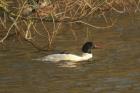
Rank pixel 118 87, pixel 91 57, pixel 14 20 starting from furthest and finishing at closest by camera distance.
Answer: pixel 91 57 < pixel 14 20 < pixel 118 87

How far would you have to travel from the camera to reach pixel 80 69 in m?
20.8

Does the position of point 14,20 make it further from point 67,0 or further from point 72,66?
point 72,66

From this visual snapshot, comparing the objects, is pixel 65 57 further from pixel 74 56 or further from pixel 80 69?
pixel 80 69

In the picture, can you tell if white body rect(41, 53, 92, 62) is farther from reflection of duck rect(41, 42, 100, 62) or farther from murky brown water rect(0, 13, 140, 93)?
murky brown water rect(0, 13, 140, 93)

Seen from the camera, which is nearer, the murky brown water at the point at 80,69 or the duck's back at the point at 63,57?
the murky brown water at the point at 80,69

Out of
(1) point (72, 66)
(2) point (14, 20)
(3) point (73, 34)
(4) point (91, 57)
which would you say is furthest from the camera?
(3) point (73, 34)

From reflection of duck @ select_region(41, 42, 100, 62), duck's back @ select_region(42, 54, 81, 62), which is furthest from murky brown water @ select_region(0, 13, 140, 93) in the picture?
duck's back @ select_region(42, 54, 81, 62)

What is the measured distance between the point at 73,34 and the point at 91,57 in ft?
11.1

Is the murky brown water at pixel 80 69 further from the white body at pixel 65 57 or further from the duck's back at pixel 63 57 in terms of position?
the duck's back at pixel 63 57

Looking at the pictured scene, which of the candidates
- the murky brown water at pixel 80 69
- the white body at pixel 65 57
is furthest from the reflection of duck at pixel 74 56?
the murky brown water at pixel 80 69

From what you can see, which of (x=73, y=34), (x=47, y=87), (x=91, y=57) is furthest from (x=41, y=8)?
(x=73, y=34)

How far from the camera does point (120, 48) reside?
2386cm

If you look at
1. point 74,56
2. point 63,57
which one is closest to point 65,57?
point 63,57

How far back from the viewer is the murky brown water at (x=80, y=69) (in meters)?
17.8
